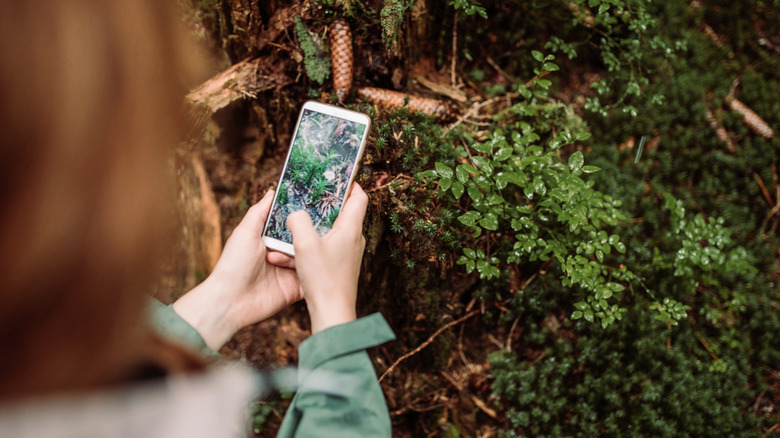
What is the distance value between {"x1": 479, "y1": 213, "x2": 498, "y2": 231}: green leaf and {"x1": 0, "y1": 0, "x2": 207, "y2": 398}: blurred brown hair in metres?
1.75

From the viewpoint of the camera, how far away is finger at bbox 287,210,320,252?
2061mm

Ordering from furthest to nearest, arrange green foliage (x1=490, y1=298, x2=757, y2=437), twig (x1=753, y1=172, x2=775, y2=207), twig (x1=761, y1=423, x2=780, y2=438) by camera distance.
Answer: twig (x1=753, y1=172, x2=775, y2=207) < twig (x1=761, y1=423, x2=780, y2=438) < green foliage (x1=490, y1=298, x2=757, y2=437)

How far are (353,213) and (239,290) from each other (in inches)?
30.4

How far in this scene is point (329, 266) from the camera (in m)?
2.07

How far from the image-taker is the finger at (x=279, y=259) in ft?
7.93

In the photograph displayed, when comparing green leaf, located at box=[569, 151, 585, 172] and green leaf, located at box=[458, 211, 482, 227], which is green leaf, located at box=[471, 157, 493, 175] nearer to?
green leaf, located at box=[458, 211, 482, 227]

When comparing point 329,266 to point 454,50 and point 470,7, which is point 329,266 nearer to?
point 470,7

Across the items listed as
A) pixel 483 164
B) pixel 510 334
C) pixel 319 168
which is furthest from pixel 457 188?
pixel 510 334

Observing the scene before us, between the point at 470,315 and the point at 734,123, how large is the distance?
3.06m

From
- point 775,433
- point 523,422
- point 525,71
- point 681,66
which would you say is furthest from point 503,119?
point 775,433

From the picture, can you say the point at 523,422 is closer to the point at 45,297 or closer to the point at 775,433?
the point at 775,433

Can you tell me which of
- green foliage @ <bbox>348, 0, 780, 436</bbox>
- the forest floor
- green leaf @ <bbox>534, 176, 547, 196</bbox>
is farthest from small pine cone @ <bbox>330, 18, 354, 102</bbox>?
green leaf @ <bbox>534, 176, 547, 196</bbox>

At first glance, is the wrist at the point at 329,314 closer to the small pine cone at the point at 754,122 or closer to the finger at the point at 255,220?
the finger at the point at 255,220

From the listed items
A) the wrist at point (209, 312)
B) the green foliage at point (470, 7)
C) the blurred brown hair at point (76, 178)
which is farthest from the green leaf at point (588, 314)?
the blurred brown hair at point (76, 178)
